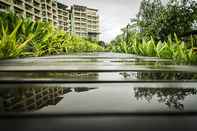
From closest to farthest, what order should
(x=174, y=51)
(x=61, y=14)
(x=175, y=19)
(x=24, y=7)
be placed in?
(x=174, y=51), (x=175, y=19), (x=24, y=7), (x=61, y=14)

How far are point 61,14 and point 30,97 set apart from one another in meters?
96.5

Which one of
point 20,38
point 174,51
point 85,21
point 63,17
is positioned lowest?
point 174,51

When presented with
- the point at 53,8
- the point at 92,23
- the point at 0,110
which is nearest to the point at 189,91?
the point at 0,110

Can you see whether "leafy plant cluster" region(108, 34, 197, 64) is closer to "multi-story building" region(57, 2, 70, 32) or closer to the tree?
the tree

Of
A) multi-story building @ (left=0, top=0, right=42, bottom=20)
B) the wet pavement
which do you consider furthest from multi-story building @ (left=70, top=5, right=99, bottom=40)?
the wet pavement

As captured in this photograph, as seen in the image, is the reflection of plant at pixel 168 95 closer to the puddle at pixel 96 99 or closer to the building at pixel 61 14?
the puddle at pixel 96 99

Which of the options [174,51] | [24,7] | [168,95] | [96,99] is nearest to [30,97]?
[96,99]

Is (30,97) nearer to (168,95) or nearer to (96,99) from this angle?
(96,99)

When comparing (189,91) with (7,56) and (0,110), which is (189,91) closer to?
(0,110)

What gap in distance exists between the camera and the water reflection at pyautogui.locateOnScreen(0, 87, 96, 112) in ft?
4.73

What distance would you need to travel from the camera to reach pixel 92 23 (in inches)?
4796

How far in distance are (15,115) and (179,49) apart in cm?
476

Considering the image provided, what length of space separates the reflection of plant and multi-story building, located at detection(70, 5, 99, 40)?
9993 centimetres

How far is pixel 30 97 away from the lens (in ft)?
5.41
